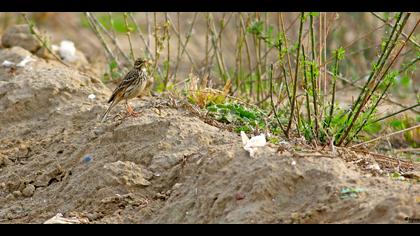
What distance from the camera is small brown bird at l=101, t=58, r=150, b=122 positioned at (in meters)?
7.84

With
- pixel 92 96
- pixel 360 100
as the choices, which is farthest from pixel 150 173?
pixel 92 96

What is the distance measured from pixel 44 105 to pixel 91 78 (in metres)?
0.82

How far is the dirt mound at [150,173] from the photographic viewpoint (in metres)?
5.05

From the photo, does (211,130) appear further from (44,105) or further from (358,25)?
(358,25)

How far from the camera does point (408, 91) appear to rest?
1221 cm

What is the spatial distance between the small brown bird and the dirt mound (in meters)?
0.11

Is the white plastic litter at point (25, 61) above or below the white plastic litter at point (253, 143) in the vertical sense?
above

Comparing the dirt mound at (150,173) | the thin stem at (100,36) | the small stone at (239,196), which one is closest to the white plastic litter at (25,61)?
the dirt mound at (150,173)

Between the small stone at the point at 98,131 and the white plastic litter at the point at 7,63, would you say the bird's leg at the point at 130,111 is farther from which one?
the white plastic litter at the point at 7,63

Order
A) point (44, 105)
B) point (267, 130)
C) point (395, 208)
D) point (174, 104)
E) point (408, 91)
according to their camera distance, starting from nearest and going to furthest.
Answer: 1. point (395, 208)
2. point (267, 130)
3. point (174, 104)
4. point (44, 105)
5. point (408, 91)

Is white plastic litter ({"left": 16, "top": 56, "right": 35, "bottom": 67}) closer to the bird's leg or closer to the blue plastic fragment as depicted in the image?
the bird's leg

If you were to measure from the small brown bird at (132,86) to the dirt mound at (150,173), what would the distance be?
107mm

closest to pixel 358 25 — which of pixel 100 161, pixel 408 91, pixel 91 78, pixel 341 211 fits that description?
pixel 408 91
